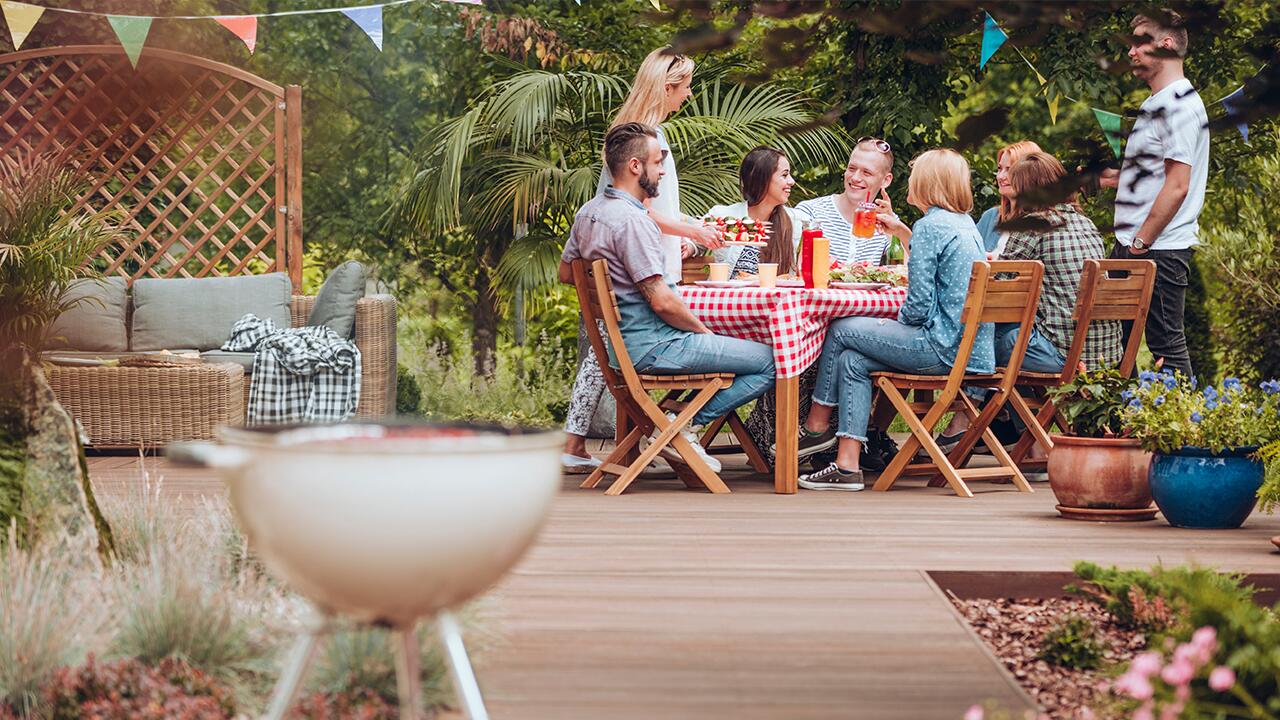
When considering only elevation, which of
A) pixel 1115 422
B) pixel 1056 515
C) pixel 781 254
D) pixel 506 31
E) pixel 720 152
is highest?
pixel 506 31

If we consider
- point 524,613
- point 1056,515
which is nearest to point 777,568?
point 524,613

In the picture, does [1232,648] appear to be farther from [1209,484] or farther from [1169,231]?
[1169,231]

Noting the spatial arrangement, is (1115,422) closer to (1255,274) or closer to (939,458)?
(939,458)

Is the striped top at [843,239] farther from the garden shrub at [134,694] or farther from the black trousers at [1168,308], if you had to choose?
the garden shrub at [134,694]

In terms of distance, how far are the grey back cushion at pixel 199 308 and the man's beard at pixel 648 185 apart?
9.65ft

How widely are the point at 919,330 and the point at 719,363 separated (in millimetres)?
→ 659

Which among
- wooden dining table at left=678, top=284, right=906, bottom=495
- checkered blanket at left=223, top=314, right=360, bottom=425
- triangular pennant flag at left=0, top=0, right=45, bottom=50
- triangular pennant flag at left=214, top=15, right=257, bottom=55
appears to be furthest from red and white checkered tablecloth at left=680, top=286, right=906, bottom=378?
triangular pennant flag at left=0, top=0, right=45, bottom=50

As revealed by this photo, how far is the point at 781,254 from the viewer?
17.1 feet

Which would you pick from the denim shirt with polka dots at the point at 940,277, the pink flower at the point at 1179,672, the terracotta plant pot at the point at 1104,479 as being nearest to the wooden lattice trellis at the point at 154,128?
the denim shirt with polka dots at the point at 940,277

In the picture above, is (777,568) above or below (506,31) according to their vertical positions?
below

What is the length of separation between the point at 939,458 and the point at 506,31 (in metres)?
4.64

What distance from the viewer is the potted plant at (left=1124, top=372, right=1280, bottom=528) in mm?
3688

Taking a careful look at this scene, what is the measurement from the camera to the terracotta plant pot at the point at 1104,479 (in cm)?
391

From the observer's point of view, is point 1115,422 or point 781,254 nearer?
point 1115,422
